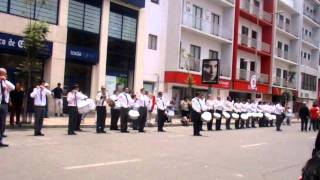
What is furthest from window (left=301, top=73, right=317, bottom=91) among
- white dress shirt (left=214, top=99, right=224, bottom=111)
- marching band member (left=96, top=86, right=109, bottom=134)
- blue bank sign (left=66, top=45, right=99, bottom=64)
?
marching band member (left=96, top=86, right=109, bottom=134)

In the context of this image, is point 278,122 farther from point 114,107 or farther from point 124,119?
point 114,107

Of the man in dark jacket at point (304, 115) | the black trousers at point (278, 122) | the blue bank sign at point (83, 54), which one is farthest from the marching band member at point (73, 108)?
the man in dark jacket at point (304, 115)

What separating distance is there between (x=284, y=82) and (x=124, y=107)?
132 ft

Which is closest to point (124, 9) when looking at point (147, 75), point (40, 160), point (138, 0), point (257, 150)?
point (138, 0)

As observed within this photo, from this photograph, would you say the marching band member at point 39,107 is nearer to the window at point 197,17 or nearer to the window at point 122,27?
the window at point 122,27

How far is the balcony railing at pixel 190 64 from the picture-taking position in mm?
38106

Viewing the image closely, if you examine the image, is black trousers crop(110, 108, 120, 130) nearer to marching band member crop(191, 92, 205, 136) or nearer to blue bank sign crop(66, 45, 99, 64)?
marching band member crop(191, 92, 205, 136)

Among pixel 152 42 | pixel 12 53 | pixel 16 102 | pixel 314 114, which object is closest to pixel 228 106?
pixel 314 114

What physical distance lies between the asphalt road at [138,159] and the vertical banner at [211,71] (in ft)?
53.2

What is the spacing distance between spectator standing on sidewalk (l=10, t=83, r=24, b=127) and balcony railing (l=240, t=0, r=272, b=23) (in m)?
30.6

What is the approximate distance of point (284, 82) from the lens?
5897 centimetres

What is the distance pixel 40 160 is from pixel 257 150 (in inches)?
305

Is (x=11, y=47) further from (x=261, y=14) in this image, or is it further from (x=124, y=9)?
(x=261, y=14)

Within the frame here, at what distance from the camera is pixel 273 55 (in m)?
55.0
